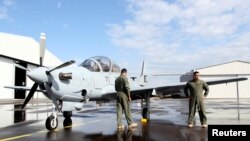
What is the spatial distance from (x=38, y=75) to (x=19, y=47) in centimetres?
3960


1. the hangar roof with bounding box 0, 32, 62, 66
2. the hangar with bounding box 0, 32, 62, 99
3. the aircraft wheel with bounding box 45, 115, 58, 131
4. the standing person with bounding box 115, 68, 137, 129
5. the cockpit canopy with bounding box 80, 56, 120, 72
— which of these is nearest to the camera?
the aircraft wheel with bounding box 45, 115, 58, 131

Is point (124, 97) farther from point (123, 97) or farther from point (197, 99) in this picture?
point (197, 99)

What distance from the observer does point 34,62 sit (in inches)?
1871

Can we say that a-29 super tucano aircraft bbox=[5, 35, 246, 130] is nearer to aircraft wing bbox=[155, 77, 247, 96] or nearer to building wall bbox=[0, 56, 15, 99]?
aircraft wing bbox=[155, 77, 247, 96]

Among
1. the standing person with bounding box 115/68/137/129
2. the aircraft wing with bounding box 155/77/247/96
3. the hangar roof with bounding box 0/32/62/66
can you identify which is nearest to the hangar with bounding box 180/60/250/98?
the hangar roof with bounding box 0/32/62/66

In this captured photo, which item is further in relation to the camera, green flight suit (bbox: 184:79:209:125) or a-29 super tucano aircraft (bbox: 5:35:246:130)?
green flight suit (bbox: 184:79:209:125)

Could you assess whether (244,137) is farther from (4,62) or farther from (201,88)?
(4,62)

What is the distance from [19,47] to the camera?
46594mm

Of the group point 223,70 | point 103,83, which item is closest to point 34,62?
point 223,70

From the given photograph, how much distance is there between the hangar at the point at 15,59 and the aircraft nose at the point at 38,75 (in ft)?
83.5

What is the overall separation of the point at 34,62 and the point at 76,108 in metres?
38.9

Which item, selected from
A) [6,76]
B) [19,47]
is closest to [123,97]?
[6,76]

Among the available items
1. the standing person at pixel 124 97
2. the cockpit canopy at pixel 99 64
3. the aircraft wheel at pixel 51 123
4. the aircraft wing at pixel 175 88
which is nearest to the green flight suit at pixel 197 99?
the aircraft wing at pixel 175 88

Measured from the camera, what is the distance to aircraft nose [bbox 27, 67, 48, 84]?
9.62m
